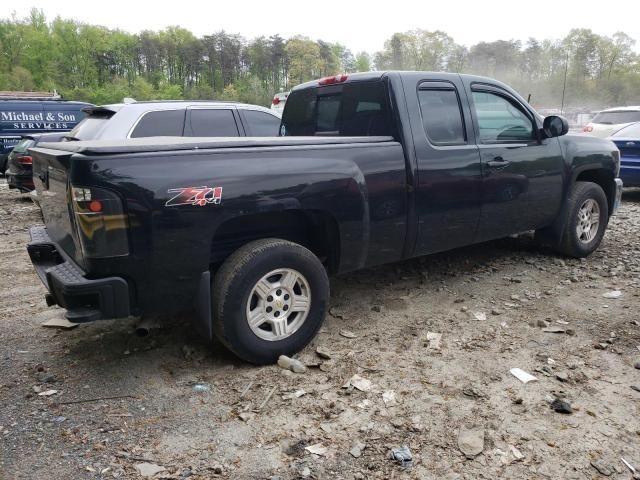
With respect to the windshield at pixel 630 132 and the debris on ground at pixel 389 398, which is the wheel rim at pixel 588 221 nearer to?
the debris on ground at pixel 389 398

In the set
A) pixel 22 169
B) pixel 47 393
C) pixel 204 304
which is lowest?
pixel 47 393

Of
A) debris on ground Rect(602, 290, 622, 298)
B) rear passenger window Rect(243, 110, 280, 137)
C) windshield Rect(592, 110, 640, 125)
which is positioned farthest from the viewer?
windshield Rect(592, 110, 640, 125)

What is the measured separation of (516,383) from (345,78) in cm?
283

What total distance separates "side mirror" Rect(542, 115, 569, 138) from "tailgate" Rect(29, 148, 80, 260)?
4242 mm

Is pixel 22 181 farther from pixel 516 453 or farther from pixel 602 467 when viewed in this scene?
pixel 602 467

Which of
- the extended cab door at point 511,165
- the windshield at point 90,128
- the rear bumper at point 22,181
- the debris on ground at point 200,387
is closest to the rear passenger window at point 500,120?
the extended cab door at point 511,165

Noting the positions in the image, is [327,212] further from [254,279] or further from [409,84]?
[409,84]

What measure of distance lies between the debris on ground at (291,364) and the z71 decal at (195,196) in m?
1.14

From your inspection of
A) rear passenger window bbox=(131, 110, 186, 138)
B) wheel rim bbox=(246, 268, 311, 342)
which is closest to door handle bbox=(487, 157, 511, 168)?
wheel rim bbox=(246, 268, 311, 342)

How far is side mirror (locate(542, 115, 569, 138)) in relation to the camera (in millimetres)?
5164

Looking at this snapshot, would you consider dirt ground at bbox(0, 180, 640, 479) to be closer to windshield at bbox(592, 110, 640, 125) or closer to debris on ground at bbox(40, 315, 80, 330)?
debris on ground at bbox(40, 315, 80, 330)

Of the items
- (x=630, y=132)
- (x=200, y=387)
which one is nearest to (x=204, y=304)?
(x=200, y=387)

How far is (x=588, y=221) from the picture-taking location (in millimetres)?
5941

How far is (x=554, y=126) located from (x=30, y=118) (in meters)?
14.3
